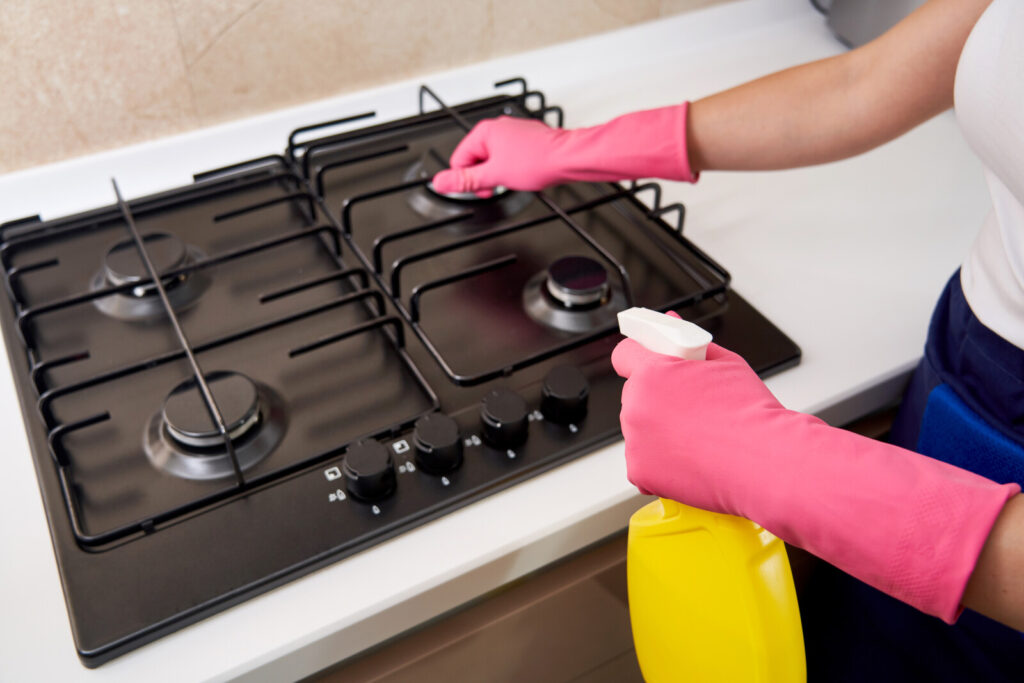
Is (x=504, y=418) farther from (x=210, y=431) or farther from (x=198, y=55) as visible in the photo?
(x=198, y=55)

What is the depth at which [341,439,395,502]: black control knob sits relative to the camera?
0.59 metres

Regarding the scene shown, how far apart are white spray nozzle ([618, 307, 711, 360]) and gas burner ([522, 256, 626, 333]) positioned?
0.69 feet

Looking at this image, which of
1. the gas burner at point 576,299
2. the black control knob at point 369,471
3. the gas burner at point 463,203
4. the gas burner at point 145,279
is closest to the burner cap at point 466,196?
the gas burner at point 463,203

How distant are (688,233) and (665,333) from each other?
40cm

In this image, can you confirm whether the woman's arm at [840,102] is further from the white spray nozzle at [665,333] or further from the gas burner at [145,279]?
the gas burner at [145,279]

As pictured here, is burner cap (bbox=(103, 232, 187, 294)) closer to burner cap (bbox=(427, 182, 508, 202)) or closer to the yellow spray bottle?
burner cap (bbox=(427, 182, 508, 202))

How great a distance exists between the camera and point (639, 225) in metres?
0.88

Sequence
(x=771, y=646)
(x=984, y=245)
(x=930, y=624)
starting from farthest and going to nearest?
(x=930, y=624), (x=984, y=245), (x=771, y=646)

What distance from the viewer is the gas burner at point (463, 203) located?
0.90 meters

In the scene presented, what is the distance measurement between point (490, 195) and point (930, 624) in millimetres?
605

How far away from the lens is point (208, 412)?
640mm

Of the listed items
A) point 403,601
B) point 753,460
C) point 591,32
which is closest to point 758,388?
point 753,460

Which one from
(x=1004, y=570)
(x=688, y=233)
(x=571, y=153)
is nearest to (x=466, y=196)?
(x=571, y=153)

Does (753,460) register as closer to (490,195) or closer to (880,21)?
(490,195)
